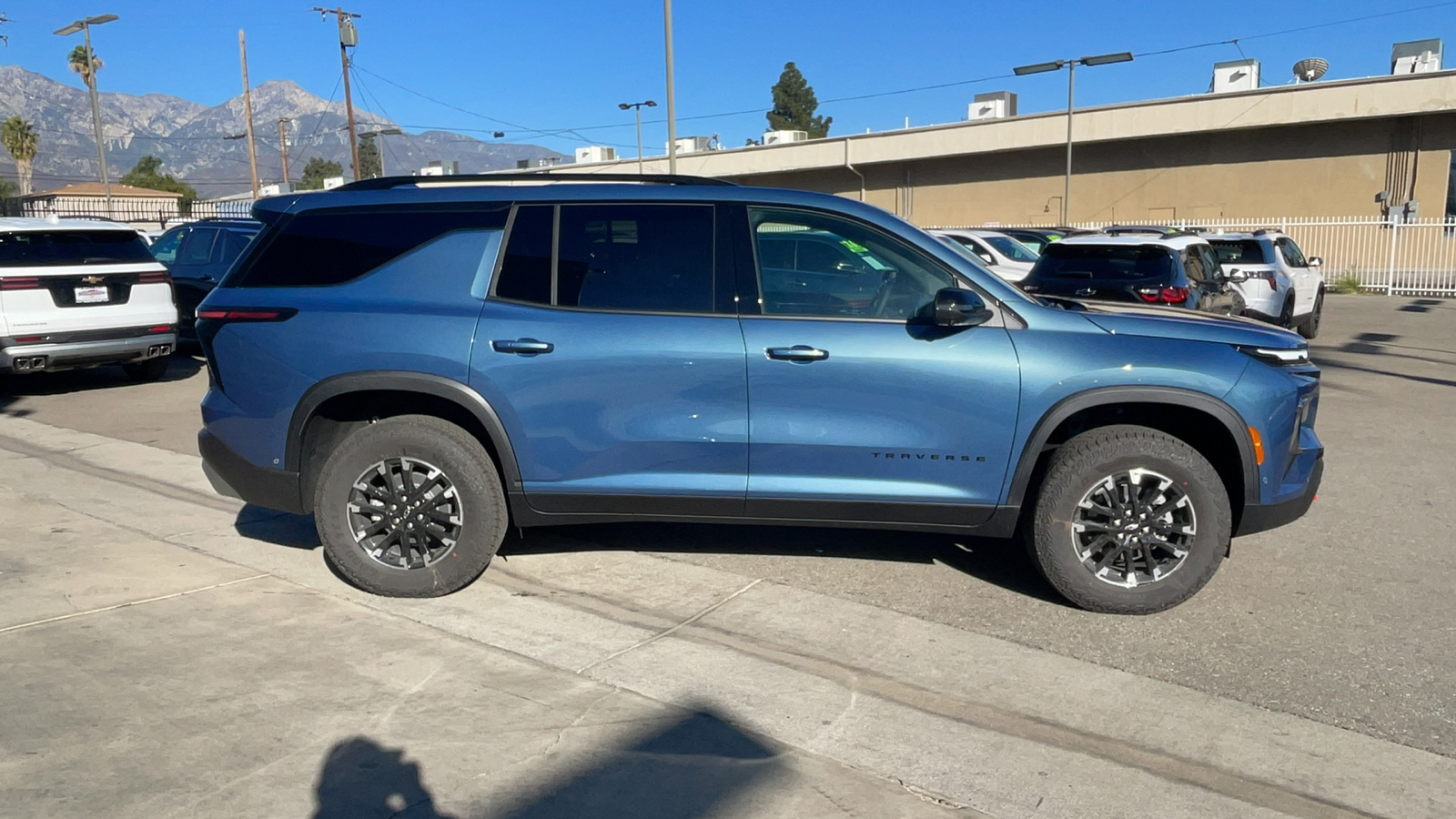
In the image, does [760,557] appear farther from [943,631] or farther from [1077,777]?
[1077,777]

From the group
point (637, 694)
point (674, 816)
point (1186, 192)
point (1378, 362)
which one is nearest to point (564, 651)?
point (637, 694)

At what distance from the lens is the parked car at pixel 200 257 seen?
13375 millimetres

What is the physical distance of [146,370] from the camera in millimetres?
12242

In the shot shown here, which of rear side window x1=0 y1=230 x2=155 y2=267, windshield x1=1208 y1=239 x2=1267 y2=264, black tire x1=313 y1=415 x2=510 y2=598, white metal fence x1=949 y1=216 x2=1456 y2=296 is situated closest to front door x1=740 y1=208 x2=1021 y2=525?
black tire x1=313 y1=415 x2=510 y2=598

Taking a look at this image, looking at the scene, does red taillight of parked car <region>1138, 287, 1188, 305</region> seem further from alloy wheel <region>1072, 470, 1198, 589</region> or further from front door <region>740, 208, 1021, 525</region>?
front door <region>740, 208, 1021, 525</region>

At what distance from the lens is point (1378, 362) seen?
13.5 metres

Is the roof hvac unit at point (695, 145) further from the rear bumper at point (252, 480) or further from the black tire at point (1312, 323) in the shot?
the rear bumper at point (252, 480)

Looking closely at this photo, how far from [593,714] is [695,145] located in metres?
45.4

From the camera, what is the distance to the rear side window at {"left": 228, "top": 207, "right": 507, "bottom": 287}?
5020 millimetres

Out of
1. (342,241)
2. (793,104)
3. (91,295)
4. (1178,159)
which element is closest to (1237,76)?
(1178,159)

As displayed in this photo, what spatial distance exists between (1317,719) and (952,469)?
1.64 metres

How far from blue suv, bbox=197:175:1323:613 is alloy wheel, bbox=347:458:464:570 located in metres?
0.01

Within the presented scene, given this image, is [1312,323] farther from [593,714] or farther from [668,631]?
[593,714]

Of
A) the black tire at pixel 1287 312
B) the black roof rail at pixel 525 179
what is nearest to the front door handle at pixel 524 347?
the black roof rail at pixel 525 179
